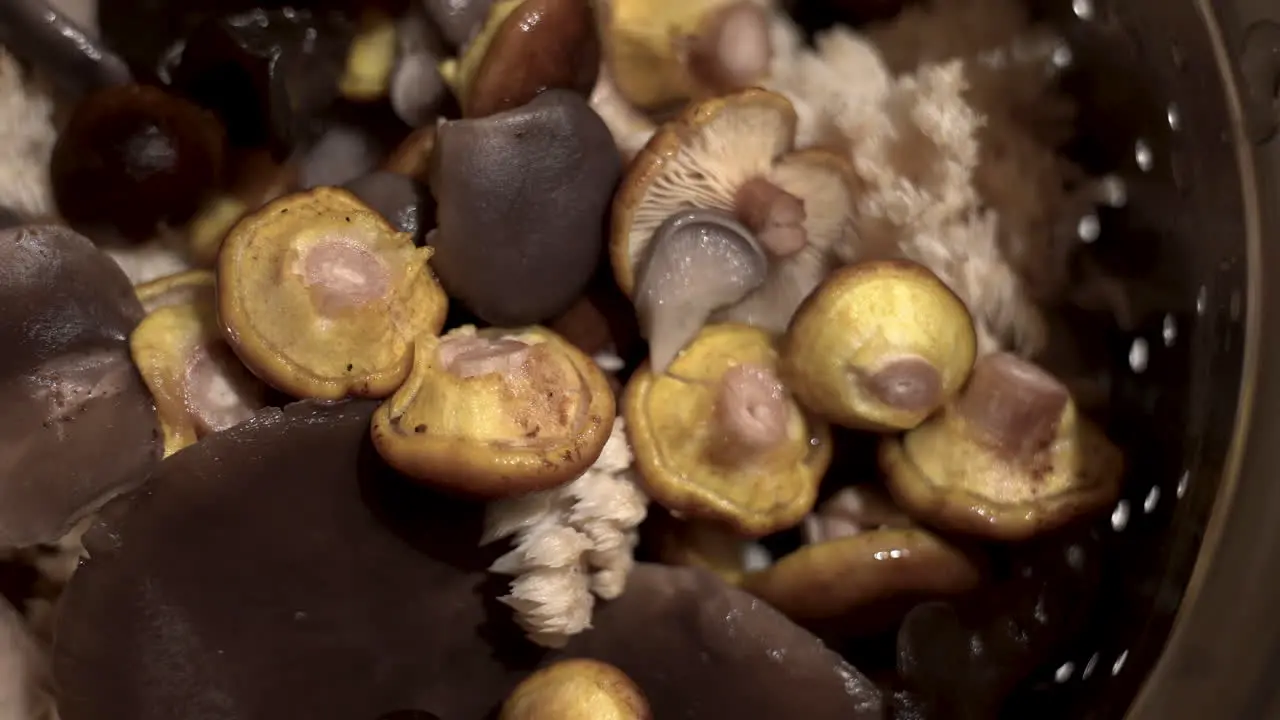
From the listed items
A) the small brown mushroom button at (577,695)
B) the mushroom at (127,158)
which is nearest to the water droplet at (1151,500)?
the small brown mushroom button at (577,695)

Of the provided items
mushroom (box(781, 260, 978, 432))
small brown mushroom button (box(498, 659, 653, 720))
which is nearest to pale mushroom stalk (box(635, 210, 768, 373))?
mushroom (box(781, 260, 978, 432))

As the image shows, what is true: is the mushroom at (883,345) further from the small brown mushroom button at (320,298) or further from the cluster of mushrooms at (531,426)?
the small brown mushroom button at (320,298)

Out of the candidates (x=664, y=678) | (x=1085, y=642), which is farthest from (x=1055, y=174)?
(x=664, y=678)

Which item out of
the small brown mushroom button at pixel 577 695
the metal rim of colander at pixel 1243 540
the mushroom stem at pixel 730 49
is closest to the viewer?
the metal rim of colander at pixel 1243 540

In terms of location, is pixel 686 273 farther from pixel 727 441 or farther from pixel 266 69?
pixel 266 69

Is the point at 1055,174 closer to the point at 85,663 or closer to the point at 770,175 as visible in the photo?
the point at 770,175
